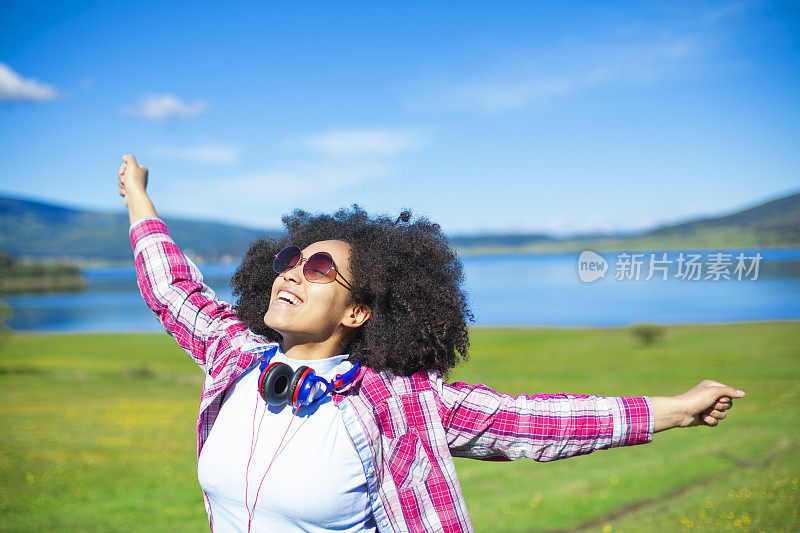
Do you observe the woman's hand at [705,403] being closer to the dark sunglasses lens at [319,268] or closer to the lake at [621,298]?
the lake at [621,298]

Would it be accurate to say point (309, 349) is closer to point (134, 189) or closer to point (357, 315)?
point (357, 315)

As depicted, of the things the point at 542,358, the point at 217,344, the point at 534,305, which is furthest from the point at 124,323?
the point at 217,344

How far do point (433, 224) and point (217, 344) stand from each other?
949mm

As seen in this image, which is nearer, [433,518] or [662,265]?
[433,518]

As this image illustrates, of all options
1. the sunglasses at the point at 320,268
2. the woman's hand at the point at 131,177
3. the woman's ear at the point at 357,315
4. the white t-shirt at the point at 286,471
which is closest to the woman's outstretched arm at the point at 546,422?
the white t-shirt at the point at 286,471

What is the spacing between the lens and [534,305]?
70.4 meters

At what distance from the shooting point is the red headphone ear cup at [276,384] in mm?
1890

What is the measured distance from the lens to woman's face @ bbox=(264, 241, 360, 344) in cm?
206

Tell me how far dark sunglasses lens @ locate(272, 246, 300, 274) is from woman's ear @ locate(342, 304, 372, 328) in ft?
0.88

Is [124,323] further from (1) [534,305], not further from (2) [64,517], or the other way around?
(2) [64,517]

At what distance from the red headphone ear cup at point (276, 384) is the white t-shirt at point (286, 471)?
0.08 m
